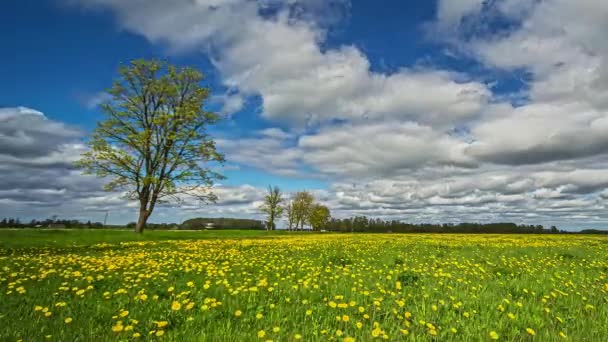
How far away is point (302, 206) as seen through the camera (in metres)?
93.9

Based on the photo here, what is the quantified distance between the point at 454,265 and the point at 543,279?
2360 mm

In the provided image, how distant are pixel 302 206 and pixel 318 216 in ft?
25.8

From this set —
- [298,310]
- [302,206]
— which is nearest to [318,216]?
[302,206]

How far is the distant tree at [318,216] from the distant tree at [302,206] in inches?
86.9

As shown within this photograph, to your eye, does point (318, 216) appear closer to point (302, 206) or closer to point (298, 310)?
point (302, 206)

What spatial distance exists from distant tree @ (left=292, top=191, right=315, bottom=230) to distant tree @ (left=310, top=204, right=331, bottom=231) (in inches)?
86.9

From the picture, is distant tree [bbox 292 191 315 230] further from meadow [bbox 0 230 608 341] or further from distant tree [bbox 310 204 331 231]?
meadow [bbox 0 230 608 341]

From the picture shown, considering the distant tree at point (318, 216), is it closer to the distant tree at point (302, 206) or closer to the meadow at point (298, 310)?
the distant tree at point (302, 206)

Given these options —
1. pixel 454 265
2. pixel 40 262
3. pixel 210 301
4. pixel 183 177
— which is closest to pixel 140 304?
pixel 210 301

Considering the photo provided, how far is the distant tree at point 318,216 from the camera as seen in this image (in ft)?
320

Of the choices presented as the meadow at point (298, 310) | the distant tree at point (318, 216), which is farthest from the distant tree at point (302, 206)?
the meadow at point (298, 310)

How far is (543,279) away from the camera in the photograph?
805 centimetres

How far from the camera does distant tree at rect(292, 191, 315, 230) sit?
93.9 meters

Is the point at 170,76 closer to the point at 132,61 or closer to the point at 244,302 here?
the point at 132,61
